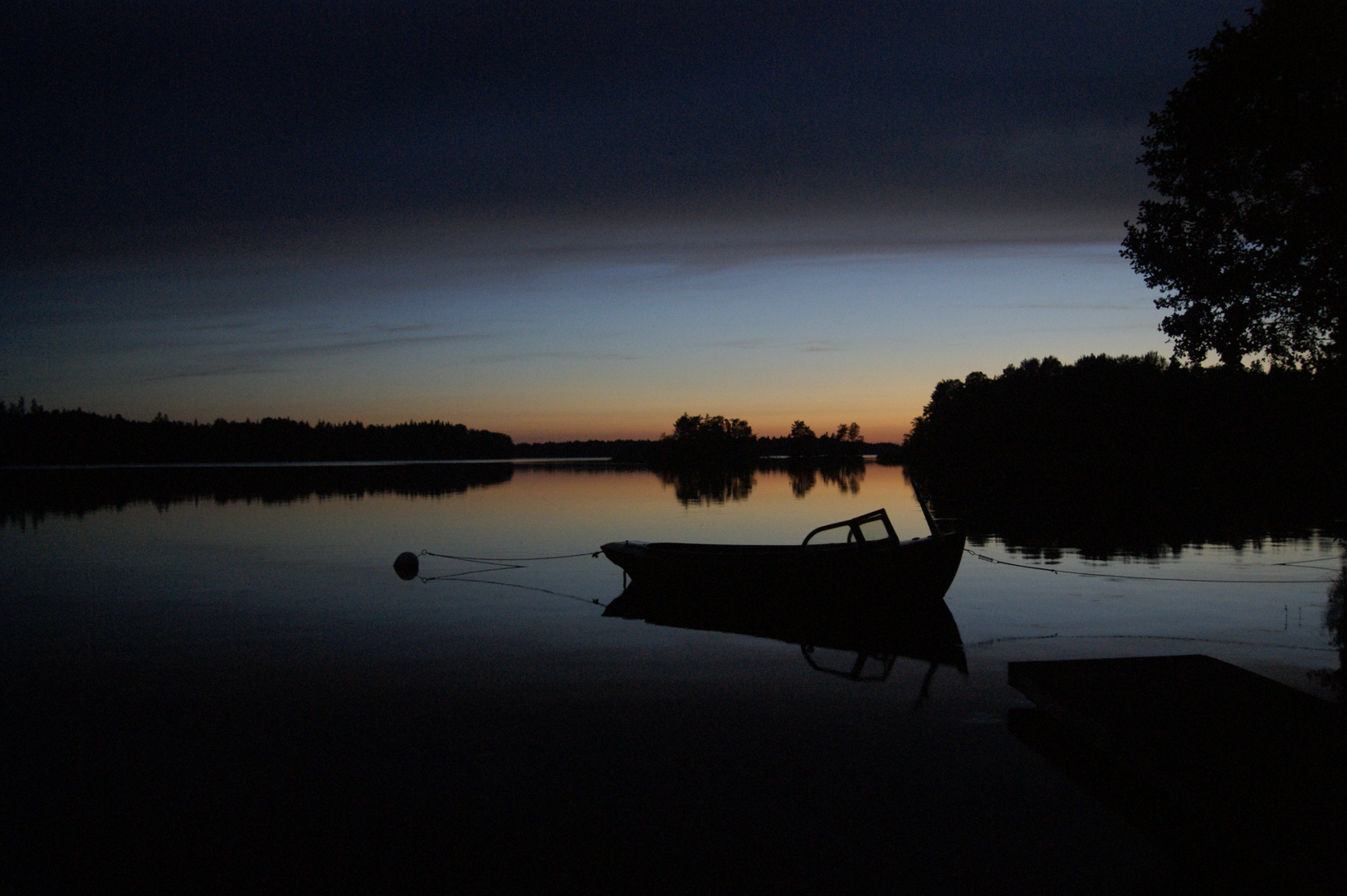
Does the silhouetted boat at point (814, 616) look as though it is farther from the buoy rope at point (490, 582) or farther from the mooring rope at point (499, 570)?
the mooring rope at point (499, 570)

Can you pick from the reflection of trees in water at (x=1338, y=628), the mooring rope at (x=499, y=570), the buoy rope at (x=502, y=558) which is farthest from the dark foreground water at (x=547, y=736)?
the buoy rope at (x=502, y=558)

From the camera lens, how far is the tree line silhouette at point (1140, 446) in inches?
1682

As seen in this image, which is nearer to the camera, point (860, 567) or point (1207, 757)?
point (1207, 757)

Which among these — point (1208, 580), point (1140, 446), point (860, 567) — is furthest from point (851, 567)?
point (1140, 446)

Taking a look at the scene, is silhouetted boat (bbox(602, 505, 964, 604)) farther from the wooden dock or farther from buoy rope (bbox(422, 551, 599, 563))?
buoy rope (bbox(422, 551, 599, 563))

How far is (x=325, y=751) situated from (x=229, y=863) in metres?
2.98

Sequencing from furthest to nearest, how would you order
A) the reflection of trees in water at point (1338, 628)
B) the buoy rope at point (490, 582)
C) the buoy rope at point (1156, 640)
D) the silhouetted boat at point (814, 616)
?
the buoy rope at point (490, 582), the silhouetted boat at point (814, 616), the buoy rope at point (1156, 640), the reflection of trees in water at point (1338, 628)

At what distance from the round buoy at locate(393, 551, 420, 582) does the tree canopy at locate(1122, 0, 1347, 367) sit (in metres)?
26.3

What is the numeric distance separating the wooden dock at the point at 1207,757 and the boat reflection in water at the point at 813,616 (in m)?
5.35

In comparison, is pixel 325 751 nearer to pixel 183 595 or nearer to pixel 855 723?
pixel 855 723

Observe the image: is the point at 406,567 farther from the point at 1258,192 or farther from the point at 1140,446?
the point at 1140,446

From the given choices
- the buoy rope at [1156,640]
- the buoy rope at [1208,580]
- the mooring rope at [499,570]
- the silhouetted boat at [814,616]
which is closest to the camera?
the buoy rope at [1156,640]

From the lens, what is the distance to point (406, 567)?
27.4m

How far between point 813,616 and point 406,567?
14.1 m
